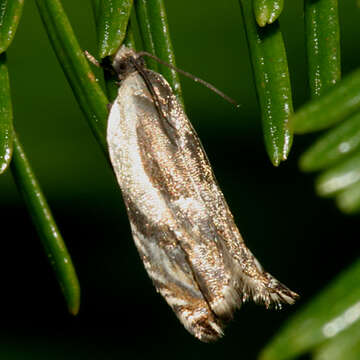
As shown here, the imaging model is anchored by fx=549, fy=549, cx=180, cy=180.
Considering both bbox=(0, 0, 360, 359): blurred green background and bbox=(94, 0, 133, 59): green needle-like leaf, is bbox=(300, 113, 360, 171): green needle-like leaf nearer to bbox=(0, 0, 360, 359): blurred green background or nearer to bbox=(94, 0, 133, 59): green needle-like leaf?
bbox=(94, 0, 133, 59): green needle-like leaf

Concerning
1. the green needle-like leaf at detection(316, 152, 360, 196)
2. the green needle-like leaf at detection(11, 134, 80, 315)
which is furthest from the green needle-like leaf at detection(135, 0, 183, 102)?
the green needle-like leaf at detection(316, 152, 360, 196)

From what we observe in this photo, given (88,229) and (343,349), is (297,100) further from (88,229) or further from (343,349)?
(343,349)

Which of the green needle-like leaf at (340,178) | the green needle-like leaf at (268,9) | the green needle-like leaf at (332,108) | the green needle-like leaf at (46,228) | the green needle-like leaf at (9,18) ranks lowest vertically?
the green needle-like leaf at (46,228)

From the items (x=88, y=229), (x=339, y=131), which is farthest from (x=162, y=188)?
(x=88, y=229)

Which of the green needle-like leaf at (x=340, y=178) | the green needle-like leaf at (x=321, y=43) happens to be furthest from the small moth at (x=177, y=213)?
the green needle-like leaf at (x=340, y=178)

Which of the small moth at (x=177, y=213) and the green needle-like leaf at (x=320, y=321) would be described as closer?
the green needle-like leaf at (x=320, y=321)

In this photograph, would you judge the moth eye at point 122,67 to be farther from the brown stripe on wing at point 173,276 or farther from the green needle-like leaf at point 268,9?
the green needle-like leaf at point 268,9

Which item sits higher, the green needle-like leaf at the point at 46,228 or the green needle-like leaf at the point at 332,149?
the green needle-like leaf at the point at 332,149

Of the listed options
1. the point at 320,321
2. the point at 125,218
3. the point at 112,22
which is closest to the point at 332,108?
the point at 320,321
